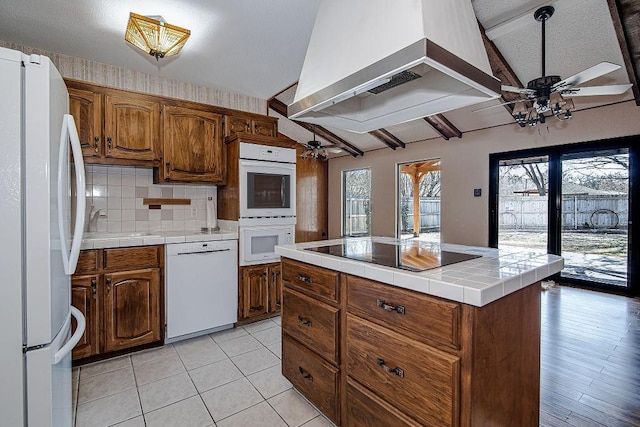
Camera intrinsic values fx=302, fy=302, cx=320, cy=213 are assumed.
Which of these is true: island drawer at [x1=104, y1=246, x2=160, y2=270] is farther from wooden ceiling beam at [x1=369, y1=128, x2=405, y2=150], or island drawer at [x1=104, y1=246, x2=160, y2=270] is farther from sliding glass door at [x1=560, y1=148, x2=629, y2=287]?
sliding glass door at [x1=560, y1=148, x2=629, y2=287]

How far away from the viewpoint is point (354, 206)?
6.80 meters

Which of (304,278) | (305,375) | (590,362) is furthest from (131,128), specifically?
(590,362)

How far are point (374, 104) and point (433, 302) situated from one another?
1.40 meters

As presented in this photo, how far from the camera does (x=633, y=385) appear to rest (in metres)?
2.01

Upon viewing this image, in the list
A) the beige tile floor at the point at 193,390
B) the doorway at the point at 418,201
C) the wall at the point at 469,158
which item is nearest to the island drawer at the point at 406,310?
the beige tile floor at the point at 193,390

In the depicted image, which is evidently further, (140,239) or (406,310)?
(140,239)

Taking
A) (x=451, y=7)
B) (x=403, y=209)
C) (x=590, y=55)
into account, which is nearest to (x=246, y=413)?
(x=451, y=7)

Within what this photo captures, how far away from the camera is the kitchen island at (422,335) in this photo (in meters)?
1.04

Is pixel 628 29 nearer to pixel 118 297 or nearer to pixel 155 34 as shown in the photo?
pixel 155 34

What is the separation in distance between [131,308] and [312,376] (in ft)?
5.55

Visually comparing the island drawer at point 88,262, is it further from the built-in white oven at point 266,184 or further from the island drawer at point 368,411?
the island drawer at point 368,411

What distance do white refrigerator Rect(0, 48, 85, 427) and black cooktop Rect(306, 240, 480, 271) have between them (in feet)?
4.02

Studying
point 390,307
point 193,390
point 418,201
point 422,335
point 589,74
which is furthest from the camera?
point 418,201

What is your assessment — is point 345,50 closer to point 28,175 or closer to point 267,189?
point 28,175
